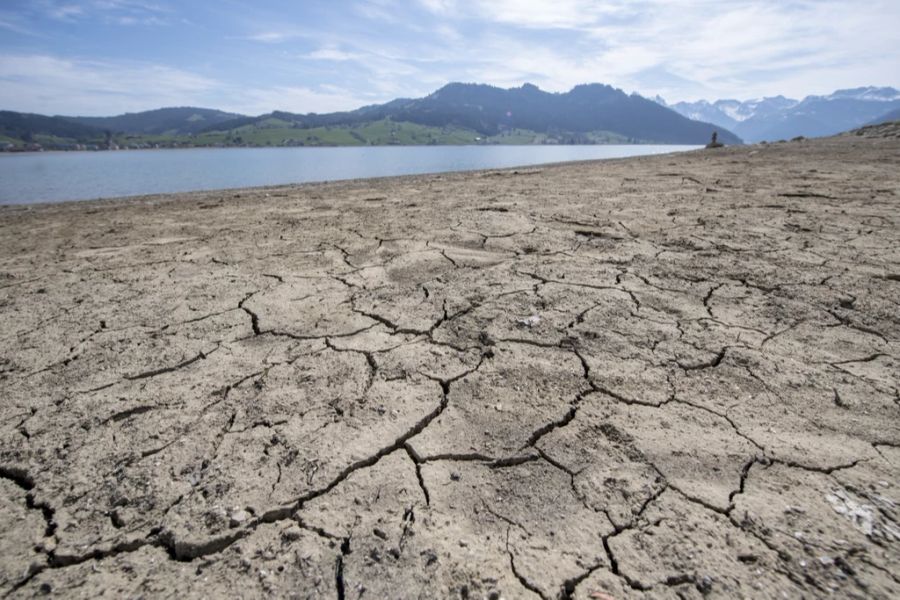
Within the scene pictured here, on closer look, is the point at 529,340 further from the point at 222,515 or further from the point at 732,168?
the point at 732,168

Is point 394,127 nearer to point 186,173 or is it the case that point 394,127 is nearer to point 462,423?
point 186,173

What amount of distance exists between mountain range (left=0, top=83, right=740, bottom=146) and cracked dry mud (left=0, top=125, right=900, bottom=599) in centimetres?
8559

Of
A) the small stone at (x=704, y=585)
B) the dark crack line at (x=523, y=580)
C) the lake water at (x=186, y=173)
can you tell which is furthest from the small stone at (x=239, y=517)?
the lake water at (x=186, y=173)

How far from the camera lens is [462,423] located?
1.61 metres

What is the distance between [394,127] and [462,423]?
361ft

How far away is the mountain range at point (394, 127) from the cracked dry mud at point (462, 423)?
85.6 m

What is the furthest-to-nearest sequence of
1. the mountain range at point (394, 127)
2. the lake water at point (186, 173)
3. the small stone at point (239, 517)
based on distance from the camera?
the mountain range at point (394, 127)
the lake water at point (186, 173)
the small stone at point (239, 517)

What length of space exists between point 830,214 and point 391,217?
473 centimetres

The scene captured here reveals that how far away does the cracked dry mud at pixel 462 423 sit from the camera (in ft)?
3.58

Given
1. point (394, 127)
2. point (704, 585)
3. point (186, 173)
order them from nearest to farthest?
point (704, 585) < point (186, 173) < point (394, 127)

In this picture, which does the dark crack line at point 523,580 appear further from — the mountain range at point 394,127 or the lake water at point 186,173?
the mountain range at point 394,127

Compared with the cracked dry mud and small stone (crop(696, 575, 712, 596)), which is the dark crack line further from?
small stone (crop(696, 575, 712, 596))

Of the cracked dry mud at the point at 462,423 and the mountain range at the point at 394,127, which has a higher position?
the mountain range at the point at 394,127

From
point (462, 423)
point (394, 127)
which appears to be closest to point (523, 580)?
Result: point (462, 423)
